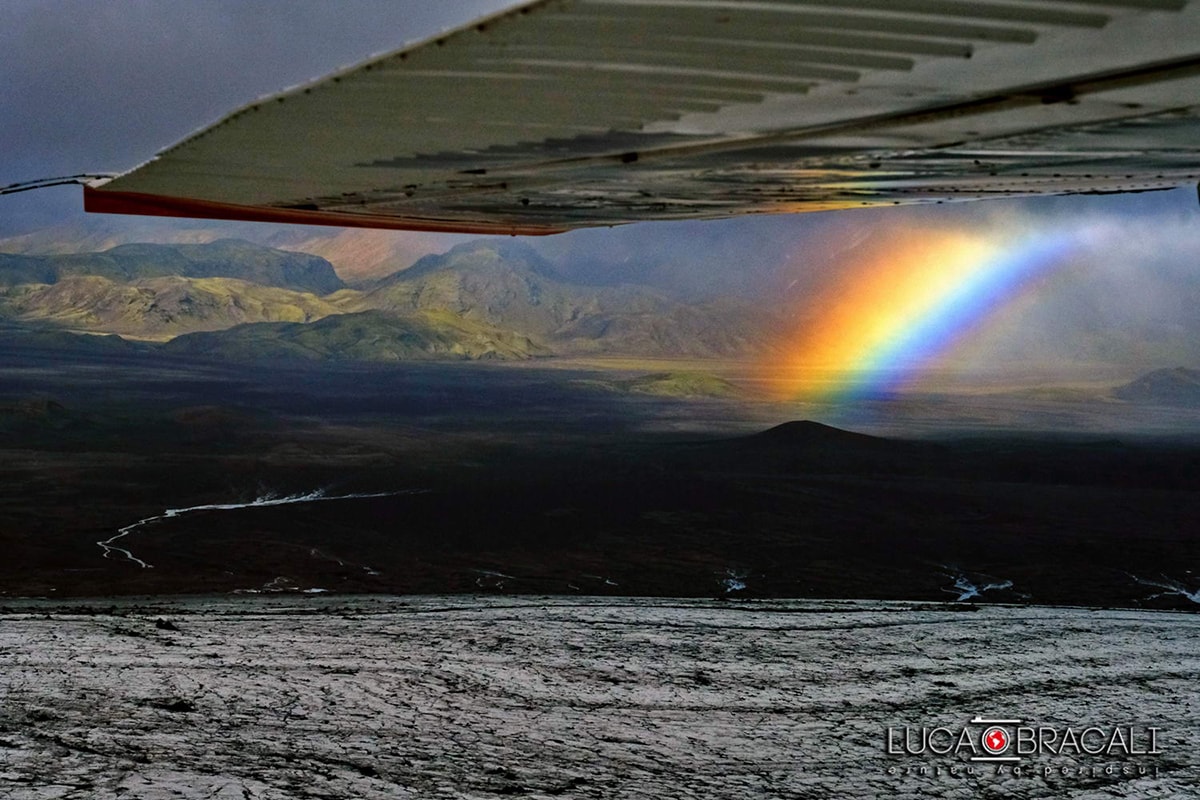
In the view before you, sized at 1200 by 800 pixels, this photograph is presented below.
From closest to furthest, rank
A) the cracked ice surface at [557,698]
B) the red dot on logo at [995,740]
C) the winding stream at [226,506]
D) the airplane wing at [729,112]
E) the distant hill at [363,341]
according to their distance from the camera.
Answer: the airplane wing at [729,112] < the cracked ice surface at [557,698] < the red dot on logo at [995,740] < the winding stream at [226,506] < the distant hill at [363,341]

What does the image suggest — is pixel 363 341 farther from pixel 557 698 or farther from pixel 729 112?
pixel 729 112

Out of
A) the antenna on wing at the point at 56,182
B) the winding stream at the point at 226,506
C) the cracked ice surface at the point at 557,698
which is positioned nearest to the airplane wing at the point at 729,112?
the antenna on wing at the point at 56,182

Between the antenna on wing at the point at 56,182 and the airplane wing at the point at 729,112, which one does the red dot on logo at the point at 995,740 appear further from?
the antenna on wing at the point at 56,182

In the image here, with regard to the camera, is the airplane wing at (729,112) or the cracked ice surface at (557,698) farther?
the cracked ice surface at (557,698)

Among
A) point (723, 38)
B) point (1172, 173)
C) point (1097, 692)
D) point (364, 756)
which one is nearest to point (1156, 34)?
point (723, 38)

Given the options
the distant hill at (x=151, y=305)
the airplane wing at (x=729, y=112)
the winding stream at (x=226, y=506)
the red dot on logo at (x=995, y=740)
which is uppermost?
the distant hill at (x=151, y=305)

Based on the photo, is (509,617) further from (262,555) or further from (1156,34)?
(262,555)

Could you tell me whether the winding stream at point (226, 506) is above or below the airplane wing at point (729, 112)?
below
